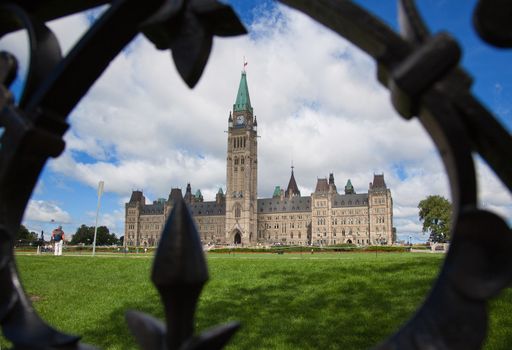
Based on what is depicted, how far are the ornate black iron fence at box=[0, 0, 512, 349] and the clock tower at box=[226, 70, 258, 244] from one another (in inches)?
3791

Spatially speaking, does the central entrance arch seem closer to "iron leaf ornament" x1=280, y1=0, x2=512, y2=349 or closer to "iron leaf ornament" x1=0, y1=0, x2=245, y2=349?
"iron leaf ornament" x1=0, y1=0, x2=245, y2=349

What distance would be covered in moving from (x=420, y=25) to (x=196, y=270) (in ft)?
2.52

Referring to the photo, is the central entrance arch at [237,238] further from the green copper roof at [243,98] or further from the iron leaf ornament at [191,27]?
the iron leaf ornament at [191,27]

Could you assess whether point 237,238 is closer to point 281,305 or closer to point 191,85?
point 281,305

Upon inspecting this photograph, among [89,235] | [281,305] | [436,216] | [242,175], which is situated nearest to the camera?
[281,305]

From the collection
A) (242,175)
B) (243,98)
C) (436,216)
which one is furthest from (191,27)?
(243,98)

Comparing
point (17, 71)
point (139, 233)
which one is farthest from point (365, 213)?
point (17, 71)

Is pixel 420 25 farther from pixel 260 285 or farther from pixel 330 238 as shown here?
pixel 330 238

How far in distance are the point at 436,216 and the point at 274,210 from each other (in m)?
47.7

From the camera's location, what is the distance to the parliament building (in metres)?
94.9

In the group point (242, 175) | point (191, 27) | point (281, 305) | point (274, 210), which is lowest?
point (281, 305)

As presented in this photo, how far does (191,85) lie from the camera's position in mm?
1229

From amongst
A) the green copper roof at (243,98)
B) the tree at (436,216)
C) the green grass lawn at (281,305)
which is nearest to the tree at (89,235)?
the green copper roof at (243,98)

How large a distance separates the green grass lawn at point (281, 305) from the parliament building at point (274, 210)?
86374 mm
